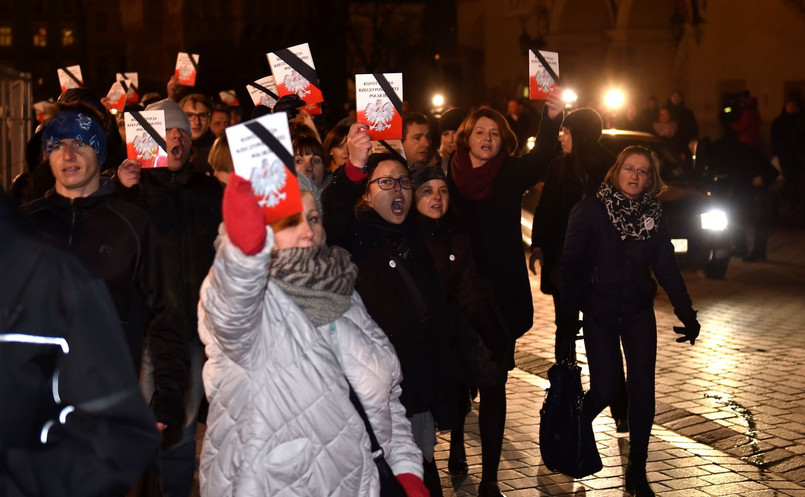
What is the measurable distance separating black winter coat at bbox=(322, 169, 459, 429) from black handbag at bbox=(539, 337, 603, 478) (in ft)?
4.25

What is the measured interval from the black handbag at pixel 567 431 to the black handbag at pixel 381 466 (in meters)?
2.76

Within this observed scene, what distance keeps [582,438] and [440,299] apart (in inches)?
59.4

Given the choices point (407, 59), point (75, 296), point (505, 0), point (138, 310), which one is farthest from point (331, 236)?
point (407, 59)

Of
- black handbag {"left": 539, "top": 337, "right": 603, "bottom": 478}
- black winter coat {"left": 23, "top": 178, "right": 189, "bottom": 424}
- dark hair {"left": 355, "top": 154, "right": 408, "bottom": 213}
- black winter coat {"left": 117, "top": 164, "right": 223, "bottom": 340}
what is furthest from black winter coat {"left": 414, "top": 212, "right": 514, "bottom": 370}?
black winter coat {"left": 23, "top": 178, "right": 189, "bottom": 424}

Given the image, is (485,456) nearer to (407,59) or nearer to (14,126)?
(14,126)

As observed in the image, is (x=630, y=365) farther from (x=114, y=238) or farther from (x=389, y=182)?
(x=114, y=238)

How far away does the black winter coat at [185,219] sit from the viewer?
19.4ft

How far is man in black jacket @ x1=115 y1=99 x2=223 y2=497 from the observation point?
5.95 m

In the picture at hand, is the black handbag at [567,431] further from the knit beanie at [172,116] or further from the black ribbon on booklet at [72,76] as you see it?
the black ribbon on booklet at [72,76]

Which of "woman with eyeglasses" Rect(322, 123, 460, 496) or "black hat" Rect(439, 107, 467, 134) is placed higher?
"black hat" Rect(439, 107, 467, 134)

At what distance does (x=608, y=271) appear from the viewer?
22.4 ft

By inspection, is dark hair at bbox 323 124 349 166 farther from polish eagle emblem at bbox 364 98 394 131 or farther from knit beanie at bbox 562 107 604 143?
knit beanie at bbox 562 107 604 143

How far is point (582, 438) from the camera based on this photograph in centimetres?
665

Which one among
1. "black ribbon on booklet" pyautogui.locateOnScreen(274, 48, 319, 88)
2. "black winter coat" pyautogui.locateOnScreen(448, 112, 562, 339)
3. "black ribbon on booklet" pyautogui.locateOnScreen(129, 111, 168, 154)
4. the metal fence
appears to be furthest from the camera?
the metal fence
